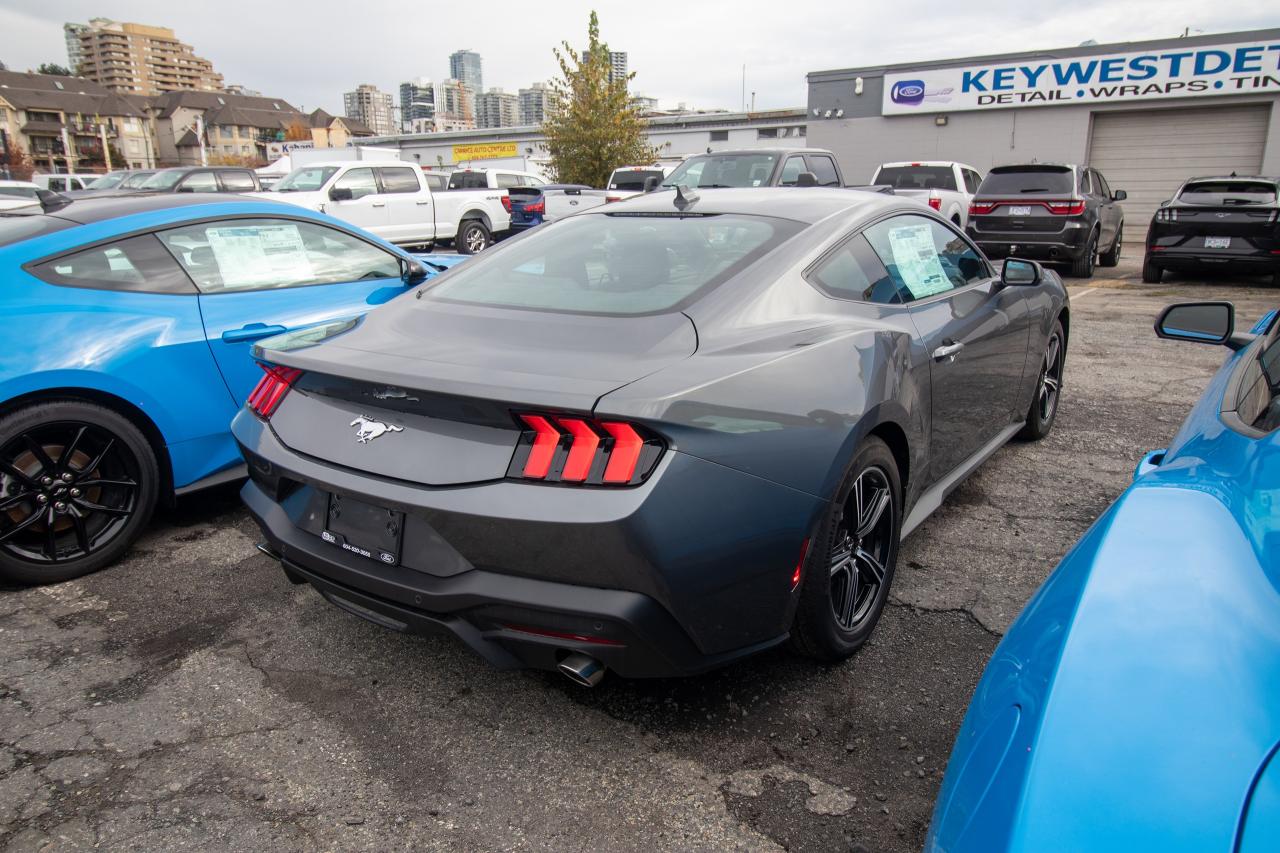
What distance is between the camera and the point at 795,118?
39.3 m

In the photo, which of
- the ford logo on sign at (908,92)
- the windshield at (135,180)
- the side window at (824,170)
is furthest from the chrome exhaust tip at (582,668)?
the ford logo on sign at (908,92)

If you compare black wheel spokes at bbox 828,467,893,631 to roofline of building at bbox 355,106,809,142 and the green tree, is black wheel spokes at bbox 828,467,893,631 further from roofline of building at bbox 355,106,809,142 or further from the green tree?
roofline of building at bbox 355,106,809,142

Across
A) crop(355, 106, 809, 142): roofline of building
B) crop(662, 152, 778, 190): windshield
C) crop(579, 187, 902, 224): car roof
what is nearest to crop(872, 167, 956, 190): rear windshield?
crop(662, 152, 778, 190): windshield

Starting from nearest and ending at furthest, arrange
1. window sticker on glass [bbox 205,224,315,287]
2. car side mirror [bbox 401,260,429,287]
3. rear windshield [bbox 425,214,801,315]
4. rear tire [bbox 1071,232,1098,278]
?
rear windshield [bbox 425,214,801,315] → window sticker on glass [bbox 205,224,315,287] → car side mirror [bbox 401,260,429,287] → rear tire [bbox 1071,232,1098,278]

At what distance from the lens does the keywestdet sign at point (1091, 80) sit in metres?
20.9

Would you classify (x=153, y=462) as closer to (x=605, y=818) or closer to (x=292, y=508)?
(x=292, y=508)

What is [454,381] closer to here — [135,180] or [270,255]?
[270,255]

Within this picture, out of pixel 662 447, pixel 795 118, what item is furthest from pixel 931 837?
pixel 795 118

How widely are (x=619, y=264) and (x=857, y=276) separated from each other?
829 millimetres

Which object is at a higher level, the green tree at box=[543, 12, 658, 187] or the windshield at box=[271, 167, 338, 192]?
the green tree at box=[543, 12, 658, 187]

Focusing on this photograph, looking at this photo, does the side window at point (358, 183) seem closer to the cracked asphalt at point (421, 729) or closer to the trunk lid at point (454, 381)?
the cracked asphalt at point (421, 729)

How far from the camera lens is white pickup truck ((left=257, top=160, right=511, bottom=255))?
14234mm

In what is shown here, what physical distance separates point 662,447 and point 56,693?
2.10m

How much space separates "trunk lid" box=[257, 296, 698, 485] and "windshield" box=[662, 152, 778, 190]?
29.8 ft
